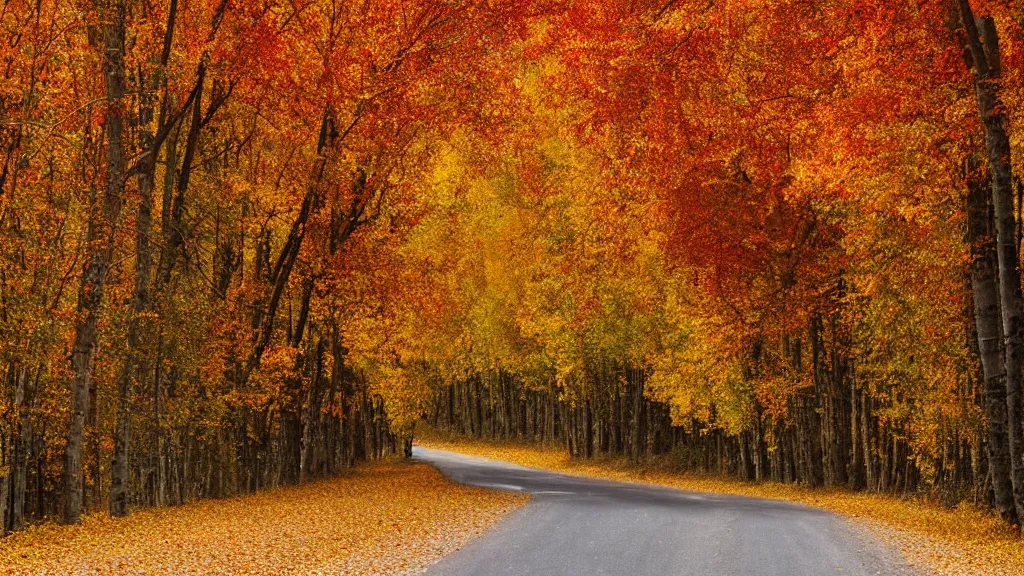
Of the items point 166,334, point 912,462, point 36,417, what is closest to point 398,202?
point 166,334

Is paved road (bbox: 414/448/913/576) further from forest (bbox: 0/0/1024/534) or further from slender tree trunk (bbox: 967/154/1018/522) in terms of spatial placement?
forest (bbox: 0/0/1024/534)

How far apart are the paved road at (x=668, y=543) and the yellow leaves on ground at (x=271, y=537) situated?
0.85 meters

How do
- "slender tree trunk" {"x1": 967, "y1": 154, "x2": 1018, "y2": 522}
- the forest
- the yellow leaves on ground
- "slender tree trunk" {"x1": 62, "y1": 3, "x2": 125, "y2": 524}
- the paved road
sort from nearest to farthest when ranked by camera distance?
the paved road < the yellow leaves on ground < "slender tree trunk" {"x1": 967, "y1": 154, "x2": 1018, "y2": 522} < the forest < "slender tree trunk" {"x1": 62, "y1": 3, "x2": 125, "y2": 524}

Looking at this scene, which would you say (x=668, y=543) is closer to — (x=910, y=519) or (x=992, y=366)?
(x=992, y=366)

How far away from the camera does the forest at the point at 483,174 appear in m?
17.9

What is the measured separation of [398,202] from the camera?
29.9 metres

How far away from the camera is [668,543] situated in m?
14.3

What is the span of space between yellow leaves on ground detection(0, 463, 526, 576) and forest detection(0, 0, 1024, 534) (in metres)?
2.65

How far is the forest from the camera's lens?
17.9 metres

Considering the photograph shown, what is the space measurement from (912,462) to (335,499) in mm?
15616

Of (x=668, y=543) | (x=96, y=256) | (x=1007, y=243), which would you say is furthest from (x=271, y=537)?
(x=1007, y=243)

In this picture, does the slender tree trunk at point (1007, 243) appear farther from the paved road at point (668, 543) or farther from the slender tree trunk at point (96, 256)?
the slender tree trunk at point (96, 256)

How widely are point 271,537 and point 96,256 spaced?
7254 mm

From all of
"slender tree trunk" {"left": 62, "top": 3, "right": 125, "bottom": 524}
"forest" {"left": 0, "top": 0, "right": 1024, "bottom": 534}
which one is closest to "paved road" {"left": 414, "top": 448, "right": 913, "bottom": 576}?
"forest" {"left": 0, "top": 0, "right": 1024, "bottom": 534}
